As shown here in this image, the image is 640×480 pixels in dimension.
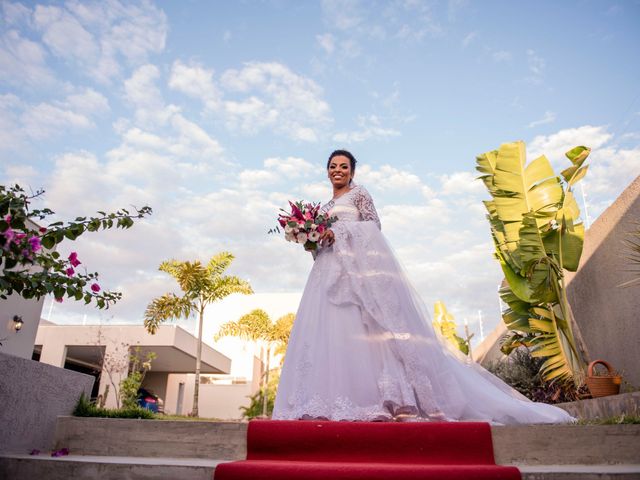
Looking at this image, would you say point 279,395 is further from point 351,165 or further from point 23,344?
point 23,344

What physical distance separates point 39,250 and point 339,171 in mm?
2815

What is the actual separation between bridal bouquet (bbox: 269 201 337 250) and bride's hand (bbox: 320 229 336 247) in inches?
1.5

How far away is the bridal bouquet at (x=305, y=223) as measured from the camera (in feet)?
14.1

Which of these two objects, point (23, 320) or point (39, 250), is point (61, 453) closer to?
point (39, 250)

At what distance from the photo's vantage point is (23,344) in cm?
1169

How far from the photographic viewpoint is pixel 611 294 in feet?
21.9

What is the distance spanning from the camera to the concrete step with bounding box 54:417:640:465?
2.80m

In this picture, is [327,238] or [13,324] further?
[13,324]

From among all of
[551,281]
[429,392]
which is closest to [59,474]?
[429,392]

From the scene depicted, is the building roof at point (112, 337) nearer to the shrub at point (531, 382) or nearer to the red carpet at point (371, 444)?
the shrub at point (531, 382)

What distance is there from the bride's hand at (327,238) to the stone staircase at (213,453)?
186 cm

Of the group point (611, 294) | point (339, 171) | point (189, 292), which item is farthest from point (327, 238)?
point (189, 292)

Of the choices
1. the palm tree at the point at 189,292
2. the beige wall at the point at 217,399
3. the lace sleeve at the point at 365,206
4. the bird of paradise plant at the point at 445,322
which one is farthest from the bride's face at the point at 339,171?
the beige wall at the point at 217,399

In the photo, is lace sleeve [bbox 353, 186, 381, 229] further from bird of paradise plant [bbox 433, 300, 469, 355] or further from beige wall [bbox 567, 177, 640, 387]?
bird of paradise plant [bbox 433, 300, 469, 355]
